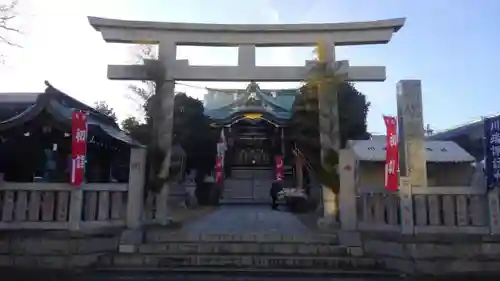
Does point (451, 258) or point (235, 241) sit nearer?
point (451, 258)

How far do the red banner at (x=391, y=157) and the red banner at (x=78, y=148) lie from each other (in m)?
6.33

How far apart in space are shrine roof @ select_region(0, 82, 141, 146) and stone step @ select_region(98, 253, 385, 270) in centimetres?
299

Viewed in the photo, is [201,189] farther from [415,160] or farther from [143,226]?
[415,160]

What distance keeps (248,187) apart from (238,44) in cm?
1539

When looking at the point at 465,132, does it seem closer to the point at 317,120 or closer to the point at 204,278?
the point at 317,120

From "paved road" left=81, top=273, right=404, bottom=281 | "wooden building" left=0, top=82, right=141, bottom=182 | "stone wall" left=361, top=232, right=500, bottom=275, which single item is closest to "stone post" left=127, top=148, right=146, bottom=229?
"wooden building" left=0, top=82, right=141, bottom=182

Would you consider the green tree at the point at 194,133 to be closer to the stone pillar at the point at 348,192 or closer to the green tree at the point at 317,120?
the green tree at the point at 317,120

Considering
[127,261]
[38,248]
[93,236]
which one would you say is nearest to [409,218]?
[127,261]

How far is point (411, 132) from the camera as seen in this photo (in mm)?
8867

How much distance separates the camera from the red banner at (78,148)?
8.13 m

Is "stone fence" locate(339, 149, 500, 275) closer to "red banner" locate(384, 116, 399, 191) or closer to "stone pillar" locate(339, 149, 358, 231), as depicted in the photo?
"stone pillar" locate(339, 149, 358, 231)

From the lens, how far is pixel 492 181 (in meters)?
7.69

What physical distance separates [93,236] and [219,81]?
5425 mm

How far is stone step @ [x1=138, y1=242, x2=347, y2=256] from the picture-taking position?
8523 mm
